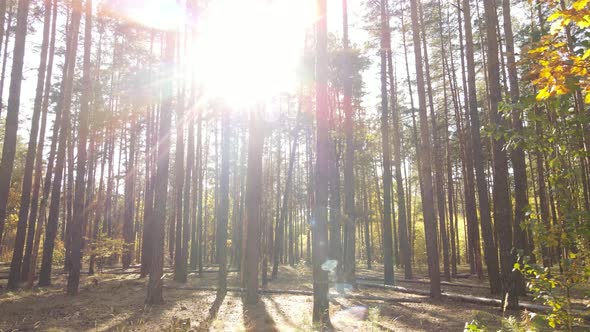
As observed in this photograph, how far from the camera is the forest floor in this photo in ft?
A: 25.2

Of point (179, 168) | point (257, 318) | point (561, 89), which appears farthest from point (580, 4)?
point (179, 168)

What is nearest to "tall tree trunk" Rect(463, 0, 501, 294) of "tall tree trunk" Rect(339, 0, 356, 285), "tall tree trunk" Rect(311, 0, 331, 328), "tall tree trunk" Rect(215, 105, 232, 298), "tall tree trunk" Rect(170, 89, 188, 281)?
"tall tree trunk" Rect(339, 0, 356, 285)

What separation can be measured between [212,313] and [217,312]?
1.14 feet

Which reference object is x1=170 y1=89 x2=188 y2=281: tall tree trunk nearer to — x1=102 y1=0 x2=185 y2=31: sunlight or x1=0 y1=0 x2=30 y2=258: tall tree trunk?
x1=102 y1=0 x2=185 y2=31: sunlight

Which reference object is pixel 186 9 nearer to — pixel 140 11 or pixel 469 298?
pixel 140 11

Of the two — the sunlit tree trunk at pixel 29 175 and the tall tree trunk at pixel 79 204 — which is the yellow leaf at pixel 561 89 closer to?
the tall tree trunk at pixel 79 204

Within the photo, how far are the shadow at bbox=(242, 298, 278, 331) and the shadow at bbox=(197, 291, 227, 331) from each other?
2.32 ft

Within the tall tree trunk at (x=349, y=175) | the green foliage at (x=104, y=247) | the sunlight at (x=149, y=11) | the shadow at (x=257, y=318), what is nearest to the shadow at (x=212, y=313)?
the shadow at (x=257, y=318)

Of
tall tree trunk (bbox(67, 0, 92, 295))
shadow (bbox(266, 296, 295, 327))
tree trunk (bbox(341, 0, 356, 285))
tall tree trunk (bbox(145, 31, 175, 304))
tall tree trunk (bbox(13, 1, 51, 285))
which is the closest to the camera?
shadow (bbox(266, 296, 295, 327))

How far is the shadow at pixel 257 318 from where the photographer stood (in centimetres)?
781

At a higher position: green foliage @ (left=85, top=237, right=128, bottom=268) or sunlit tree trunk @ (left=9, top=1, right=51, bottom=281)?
sunlit tree trunk @ (left=9, top=1, right=51, bottom=281)

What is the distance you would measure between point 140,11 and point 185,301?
10.9 m

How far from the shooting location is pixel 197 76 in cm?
1650

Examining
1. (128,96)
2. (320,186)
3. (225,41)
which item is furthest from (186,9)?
(320,186)
